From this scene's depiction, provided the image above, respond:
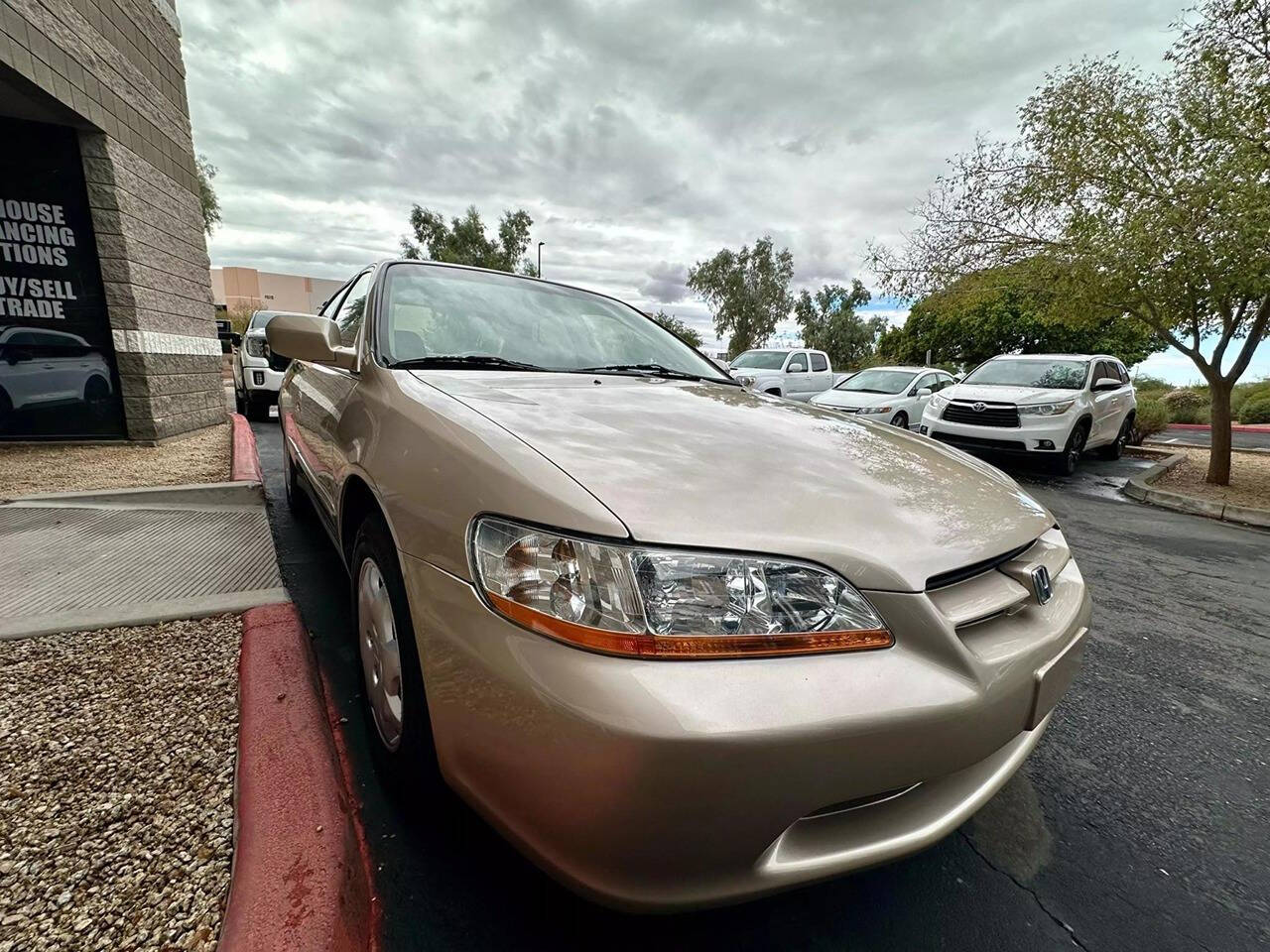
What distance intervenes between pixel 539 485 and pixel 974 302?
414 inches

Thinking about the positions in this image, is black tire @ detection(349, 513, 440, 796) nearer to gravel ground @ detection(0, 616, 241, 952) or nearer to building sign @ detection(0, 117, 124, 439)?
gravel ground @ detection(0, 616, 241, 952)

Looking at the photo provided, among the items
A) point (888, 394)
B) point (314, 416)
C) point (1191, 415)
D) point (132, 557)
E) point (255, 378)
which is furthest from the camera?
point (1191, 415)

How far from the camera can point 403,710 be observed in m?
1.41

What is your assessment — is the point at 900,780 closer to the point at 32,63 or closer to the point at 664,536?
the point at 664,536

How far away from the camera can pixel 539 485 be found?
1161 millimetres

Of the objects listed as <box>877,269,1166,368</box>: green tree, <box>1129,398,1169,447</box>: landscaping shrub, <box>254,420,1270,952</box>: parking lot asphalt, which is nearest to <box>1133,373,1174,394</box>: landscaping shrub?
<box>877,269,1166,368</box>: green tree

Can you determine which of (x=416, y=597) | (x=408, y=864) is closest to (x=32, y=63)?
(x=416, y=597)

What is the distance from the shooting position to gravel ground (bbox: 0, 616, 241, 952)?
1.14 m

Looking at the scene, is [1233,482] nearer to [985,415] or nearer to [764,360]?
[985,415]

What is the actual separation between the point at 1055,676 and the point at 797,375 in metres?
12.7

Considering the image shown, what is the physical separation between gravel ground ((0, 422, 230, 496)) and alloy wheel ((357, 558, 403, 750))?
11.5ft

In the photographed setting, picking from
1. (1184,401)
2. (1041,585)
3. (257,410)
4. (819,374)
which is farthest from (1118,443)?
(257,410)

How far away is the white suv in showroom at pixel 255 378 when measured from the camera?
→ 902 cm

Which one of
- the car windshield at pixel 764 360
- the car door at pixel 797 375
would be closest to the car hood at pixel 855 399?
the car door at pixel 797 375
